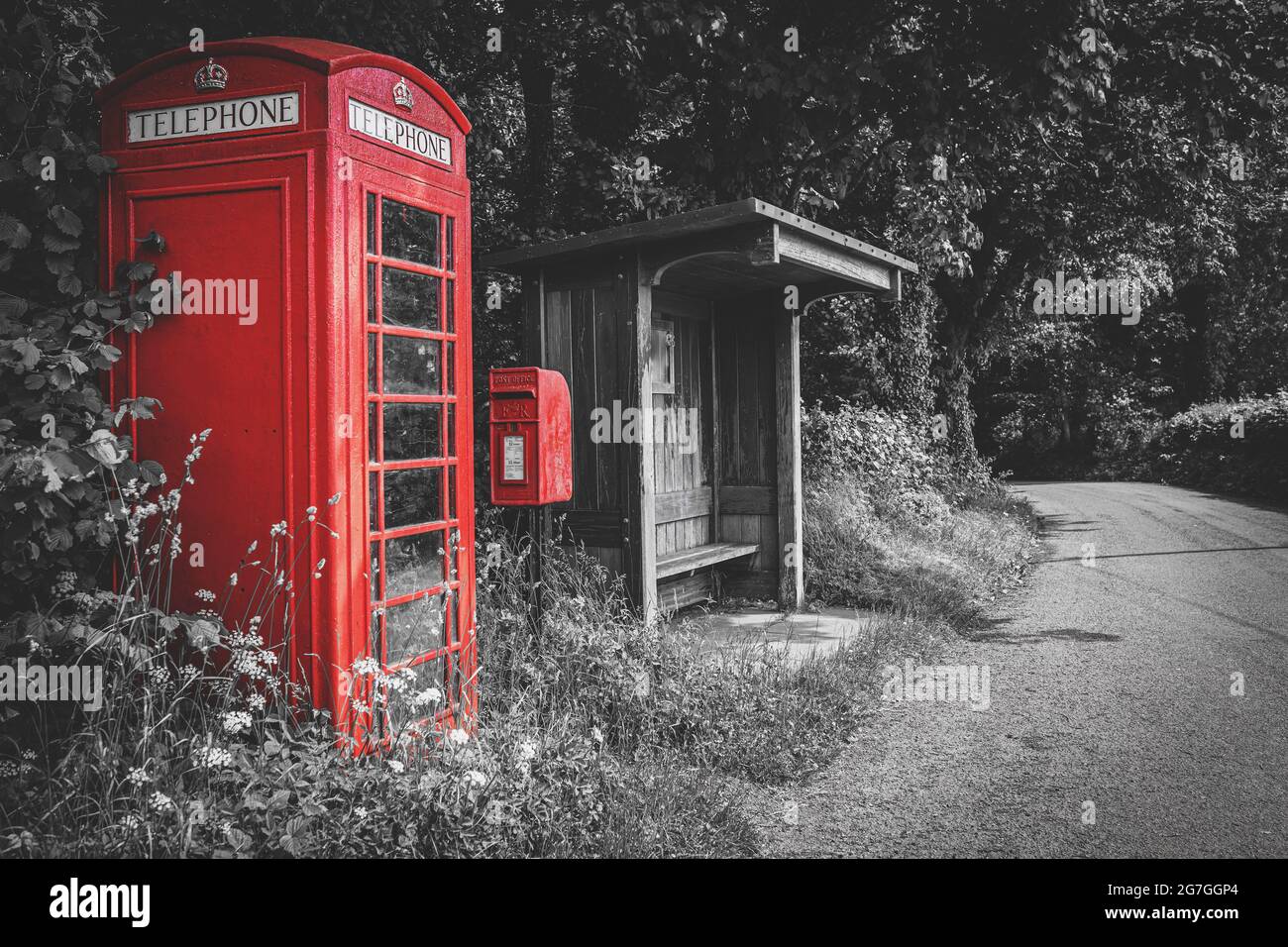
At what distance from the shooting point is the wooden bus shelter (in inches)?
280

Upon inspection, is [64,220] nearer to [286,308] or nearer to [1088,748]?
[286,308]

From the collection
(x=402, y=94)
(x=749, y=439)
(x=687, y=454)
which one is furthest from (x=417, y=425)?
(x=749, y=439)

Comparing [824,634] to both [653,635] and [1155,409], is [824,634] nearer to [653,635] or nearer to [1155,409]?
[653,635]

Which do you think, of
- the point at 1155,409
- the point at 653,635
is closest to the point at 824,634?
the point at 653,635

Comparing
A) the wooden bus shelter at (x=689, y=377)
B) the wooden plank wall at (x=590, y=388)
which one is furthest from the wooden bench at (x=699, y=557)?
the wooden plank wall at (x=590, y=388)

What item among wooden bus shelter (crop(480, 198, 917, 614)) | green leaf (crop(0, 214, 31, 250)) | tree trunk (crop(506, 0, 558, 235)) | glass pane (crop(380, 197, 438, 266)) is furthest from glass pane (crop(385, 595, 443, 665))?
tree trunk (crop(506, 0, 558, 235))

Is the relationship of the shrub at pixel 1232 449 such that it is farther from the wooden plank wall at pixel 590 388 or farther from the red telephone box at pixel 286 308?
the red telephone box at pixel 286 308

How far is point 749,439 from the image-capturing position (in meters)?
9.28

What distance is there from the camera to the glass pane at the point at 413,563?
4352 mm

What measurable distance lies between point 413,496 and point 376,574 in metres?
0.39

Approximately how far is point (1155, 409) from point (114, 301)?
36848mm

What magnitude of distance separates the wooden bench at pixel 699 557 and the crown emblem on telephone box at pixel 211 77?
4.48 metres

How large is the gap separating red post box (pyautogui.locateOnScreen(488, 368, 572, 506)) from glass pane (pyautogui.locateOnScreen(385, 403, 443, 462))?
35.0 inches
